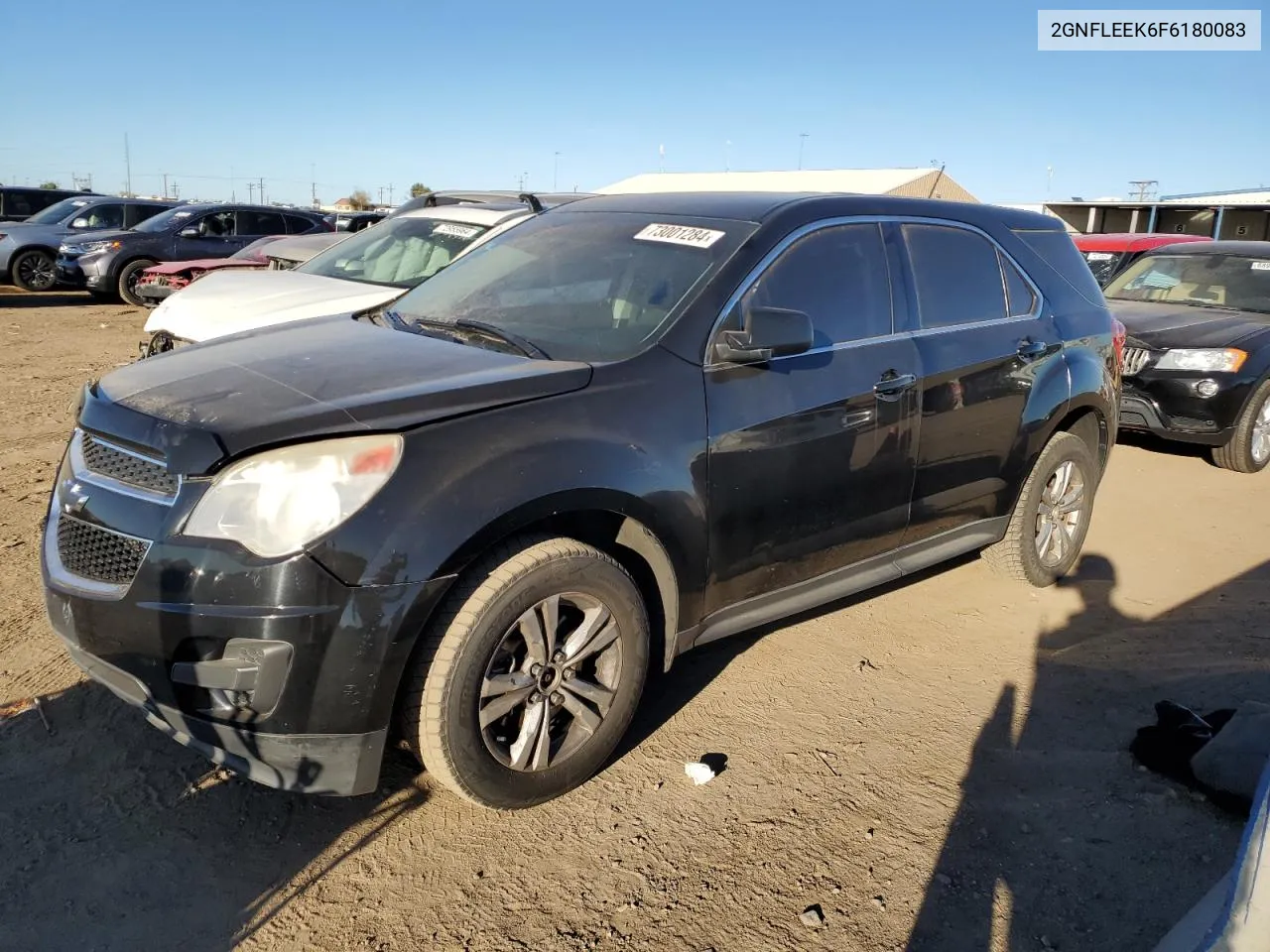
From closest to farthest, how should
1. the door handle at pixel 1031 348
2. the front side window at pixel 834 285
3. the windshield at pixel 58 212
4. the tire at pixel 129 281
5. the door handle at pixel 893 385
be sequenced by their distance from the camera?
1. the front side window at pixel 834 285
2. the door handle at pixel 893 385
3. the door handle at pixel 1031 348
4. the tire at pixel 129 281
5. the windshield at pixel 58 212

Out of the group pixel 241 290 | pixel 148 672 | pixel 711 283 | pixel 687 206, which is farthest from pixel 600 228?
pixel 241 290

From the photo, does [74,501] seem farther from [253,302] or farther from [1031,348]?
[253,302]

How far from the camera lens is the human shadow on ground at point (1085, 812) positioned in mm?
2617

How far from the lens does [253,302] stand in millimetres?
6703

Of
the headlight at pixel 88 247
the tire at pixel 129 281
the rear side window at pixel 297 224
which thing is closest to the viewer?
the tire at pixel 129 281

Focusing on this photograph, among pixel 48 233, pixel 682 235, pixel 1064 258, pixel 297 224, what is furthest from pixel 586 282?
pixel 48 233

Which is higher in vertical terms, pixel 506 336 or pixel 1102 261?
pixel 1102 261

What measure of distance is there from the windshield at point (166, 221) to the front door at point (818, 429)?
48.1ft

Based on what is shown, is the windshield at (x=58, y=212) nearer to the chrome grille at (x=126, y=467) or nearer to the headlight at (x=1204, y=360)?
the chrome grille at (x=126, y=467)

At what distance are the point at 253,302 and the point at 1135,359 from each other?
21.4 feet

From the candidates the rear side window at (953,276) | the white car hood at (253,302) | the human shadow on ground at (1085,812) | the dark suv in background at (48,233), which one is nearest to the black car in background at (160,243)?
the dark suv in background at (48,233)

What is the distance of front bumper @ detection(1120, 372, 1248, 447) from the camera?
23.9ft

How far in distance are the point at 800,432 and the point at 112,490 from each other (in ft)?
7.06

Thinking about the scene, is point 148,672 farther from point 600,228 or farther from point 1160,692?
point 1160,692
